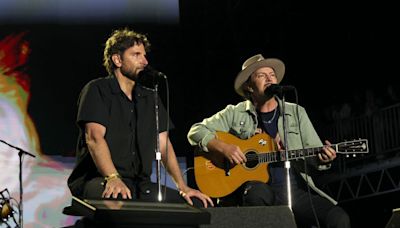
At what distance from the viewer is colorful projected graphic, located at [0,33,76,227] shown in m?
6.10

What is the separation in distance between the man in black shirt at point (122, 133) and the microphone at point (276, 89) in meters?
0.80

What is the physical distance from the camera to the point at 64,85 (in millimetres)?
6410

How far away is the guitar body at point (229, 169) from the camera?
16.4 feet

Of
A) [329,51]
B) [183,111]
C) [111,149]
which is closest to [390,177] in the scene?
[329,51]

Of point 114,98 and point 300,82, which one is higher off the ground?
point 300,82

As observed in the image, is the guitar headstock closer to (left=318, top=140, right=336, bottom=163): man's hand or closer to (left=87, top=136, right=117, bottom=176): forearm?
(left=318, top=140, right=336, bottom=163): man's hand

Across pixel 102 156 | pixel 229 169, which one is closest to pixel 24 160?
pixel 229 169

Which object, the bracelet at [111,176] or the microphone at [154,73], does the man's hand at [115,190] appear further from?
the microphone at [154,73]

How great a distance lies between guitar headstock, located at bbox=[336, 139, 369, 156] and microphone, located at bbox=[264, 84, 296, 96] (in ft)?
1.86

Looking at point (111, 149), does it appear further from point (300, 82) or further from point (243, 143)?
point (300, 82)

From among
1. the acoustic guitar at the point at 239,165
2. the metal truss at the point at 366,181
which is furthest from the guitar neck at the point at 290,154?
the metal truss at the point at 366,181

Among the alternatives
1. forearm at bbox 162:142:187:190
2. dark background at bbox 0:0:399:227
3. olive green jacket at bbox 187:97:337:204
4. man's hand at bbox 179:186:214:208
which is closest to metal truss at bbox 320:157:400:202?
dark background at bbox 0:0:399:227

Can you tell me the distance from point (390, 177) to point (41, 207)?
3.12 meters

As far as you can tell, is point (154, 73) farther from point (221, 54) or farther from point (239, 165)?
point (221, 54)
